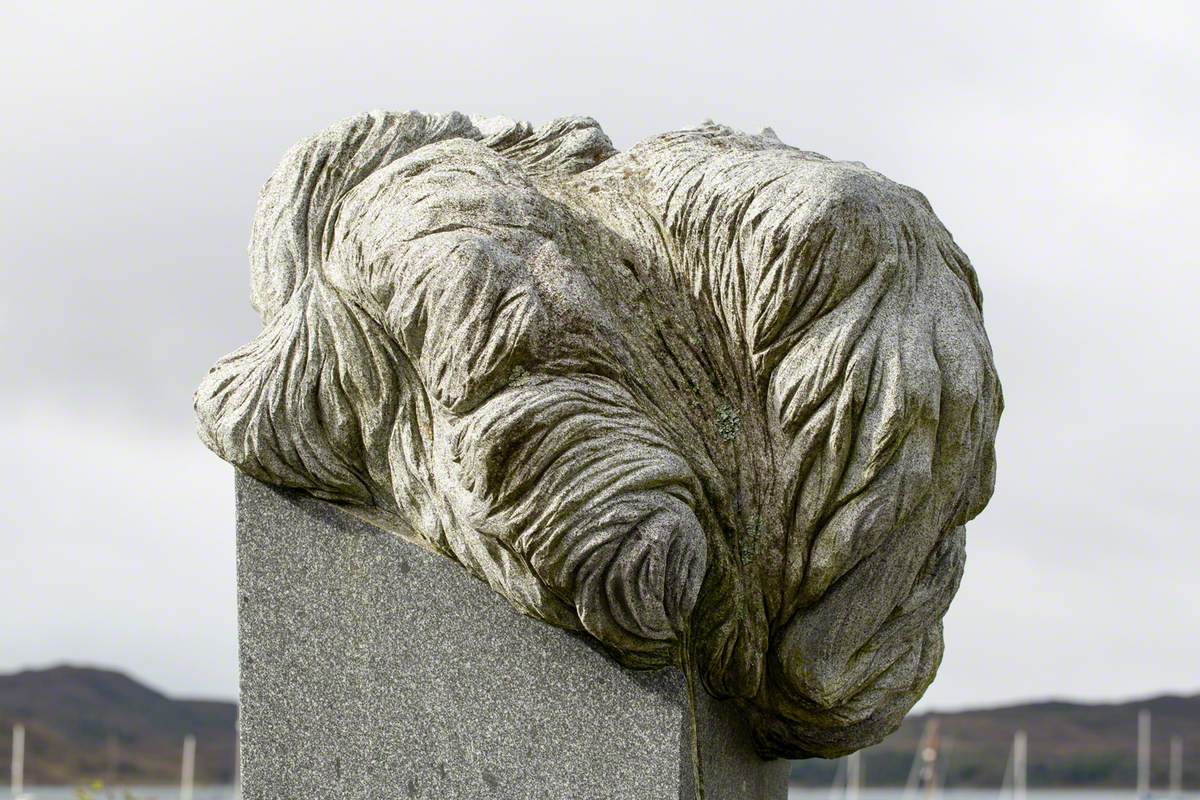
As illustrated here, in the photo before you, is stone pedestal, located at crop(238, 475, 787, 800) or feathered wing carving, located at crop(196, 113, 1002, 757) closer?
feathered wing carving, located at crop(196, 113, 1002, 757)

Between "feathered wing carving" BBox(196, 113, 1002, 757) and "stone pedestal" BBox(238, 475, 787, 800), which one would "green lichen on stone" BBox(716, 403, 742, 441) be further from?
"stone pedestal" BBox(238, 475, 787, 800)

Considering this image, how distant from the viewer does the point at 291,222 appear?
421 centimetres

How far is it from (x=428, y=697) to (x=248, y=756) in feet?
1.90

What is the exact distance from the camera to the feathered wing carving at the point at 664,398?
356 centimetres

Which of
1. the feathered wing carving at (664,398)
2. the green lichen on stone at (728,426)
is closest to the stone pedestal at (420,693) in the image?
the feathered wing carving at (664,398)

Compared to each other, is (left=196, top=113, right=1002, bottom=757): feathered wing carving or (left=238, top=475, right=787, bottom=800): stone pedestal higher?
(left=196, top=113, right=1002, bottom=757): feathered wing carving

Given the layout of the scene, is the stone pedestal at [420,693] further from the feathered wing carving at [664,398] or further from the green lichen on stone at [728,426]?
the green lichen on stone at [728,426]

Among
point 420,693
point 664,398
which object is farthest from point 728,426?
point 420,693

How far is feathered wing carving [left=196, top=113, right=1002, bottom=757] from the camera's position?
3564 millimetres

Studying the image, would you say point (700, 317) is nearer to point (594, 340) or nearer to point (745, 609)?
point (594, 340)

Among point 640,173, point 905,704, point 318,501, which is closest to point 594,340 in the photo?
point 640,173

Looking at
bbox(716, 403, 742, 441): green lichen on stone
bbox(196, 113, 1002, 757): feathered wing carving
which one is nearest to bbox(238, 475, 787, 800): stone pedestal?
bbox(196, 113, 1002, 757): feathered wing carving

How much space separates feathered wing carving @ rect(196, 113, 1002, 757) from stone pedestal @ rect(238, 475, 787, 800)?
0.11m

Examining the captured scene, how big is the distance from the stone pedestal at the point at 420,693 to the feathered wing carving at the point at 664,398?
108 millimetres
